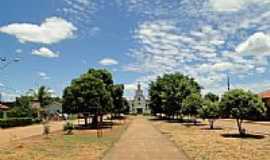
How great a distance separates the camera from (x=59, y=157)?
17969mm

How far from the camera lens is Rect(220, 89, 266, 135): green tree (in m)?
32.2

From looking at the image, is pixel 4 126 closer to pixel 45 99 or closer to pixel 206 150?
pixel 206 150

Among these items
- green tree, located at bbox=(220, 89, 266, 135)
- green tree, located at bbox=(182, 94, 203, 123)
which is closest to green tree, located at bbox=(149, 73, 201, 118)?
green tree, located at bbox=(182, 94, 203, 123)

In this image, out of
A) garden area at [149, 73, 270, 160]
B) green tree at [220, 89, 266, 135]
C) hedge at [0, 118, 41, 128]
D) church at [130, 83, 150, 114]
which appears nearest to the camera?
garden area at [149, 73, 270, 160]

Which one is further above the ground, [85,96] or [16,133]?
[85,96]

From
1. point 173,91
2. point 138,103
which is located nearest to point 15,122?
point 173,91

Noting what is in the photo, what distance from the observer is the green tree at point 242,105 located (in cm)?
3225

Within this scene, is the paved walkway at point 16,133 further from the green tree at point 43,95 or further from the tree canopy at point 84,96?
the green tree at point 43,95

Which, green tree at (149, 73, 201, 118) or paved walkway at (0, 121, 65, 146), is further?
green tree at (149, 73, 201, 118)

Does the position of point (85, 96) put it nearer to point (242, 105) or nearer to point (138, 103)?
point (242, 105)

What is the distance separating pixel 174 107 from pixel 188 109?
15333 mm

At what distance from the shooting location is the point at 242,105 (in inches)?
1277

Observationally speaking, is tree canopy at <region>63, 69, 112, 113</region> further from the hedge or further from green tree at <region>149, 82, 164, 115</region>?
green tree at <region>149, 82, 164, 115</region>

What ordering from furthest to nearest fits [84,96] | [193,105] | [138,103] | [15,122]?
[138,103]
[15,122]
[193,105]
[84,96]
